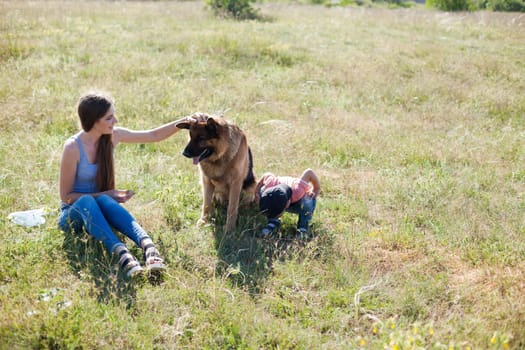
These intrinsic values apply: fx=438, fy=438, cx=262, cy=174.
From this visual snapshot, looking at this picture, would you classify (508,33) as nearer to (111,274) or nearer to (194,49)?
(194,49)

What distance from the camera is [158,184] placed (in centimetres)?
500

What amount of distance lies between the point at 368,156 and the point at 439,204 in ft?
4.89

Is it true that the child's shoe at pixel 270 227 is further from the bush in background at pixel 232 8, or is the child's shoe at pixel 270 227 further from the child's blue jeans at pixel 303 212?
the bush in background at pixel 232 8

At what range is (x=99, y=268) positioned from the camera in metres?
3.42

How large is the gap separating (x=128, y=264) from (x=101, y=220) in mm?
453

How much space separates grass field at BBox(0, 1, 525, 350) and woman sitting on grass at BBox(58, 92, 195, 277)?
17 centimetres

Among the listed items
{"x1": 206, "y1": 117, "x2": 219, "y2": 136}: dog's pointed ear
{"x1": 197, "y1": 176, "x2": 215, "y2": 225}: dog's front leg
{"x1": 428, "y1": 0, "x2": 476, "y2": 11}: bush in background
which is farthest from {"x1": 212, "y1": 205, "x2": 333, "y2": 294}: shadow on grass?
{"x1": 428, "y1": 0, "x2": 476, "y2": 11}: bush in background

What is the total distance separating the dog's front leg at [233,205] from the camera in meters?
4.19

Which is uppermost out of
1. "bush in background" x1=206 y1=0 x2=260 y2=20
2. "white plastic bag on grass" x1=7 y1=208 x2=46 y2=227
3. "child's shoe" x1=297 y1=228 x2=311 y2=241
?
"bush in background" x1=206 y1=0 x2=260 y2=20

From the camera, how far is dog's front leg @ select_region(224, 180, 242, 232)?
419 centimetres

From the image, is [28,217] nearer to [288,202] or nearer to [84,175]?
[84,175]

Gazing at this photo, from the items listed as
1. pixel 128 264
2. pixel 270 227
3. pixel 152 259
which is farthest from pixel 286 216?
pixel 128 264

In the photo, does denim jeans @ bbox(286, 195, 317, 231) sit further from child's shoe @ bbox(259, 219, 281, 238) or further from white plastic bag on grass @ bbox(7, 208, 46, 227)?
white plastic bag on grass @ bbox(7, 208, 46, 227)

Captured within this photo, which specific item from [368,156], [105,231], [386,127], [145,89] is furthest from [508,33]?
[105,231]
